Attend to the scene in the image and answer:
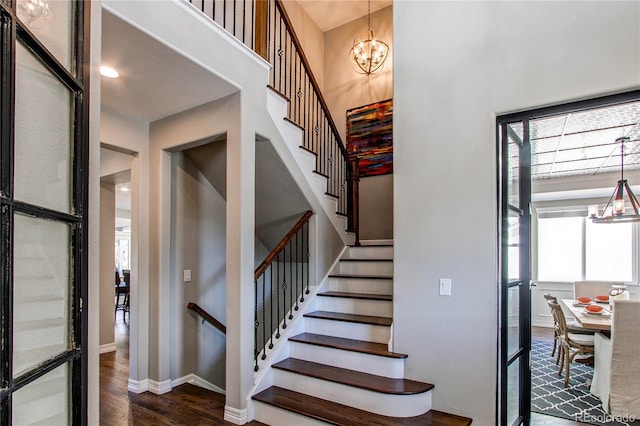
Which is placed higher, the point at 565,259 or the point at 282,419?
the point at 565,259

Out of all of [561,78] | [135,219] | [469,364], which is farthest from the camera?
[135,219]

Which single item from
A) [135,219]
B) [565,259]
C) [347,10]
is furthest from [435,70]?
[565,259]

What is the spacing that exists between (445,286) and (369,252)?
5.59 feet

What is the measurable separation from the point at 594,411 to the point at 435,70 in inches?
128

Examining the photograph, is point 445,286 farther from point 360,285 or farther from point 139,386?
point 139,386

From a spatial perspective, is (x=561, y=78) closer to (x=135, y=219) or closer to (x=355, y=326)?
(x=355, y=326)

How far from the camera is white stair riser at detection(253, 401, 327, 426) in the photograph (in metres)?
2.57

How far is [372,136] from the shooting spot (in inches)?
218

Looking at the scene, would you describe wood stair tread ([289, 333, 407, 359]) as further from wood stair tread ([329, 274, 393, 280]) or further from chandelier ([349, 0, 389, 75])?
chandelier ([349, 0, 389, 75])

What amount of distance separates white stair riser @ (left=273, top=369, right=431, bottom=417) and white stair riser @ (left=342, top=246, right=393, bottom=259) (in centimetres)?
172

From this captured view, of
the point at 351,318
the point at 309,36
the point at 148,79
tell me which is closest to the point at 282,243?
the point at 351,318

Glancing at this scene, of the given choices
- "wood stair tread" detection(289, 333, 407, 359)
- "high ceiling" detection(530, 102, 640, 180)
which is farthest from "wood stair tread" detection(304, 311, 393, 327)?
"high ceiling" detection(530, 102, 640, 180)

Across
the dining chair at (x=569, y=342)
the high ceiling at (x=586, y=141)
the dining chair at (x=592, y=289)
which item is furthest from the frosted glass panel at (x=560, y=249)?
the dining chair at (x=569, y=342)

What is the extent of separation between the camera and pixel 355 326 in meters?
3.24
